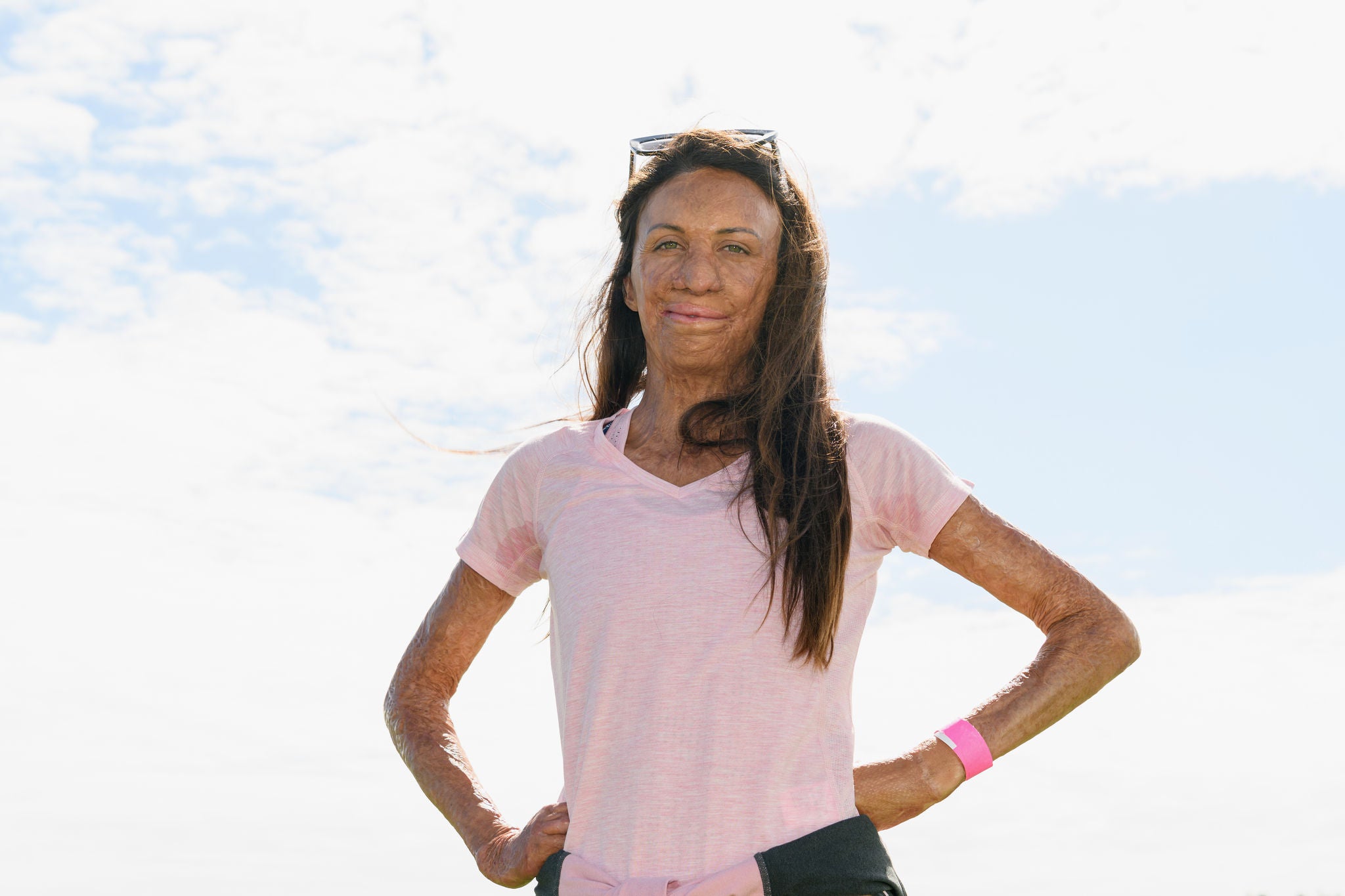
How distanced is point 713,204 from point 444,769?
163 centimetres

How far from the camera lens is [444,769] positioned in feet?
10.5

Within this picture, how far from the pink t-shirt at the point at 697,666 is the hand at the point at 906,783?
0.06 m

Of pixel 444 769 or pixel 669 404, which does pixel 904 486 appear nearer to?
pixel 669 404

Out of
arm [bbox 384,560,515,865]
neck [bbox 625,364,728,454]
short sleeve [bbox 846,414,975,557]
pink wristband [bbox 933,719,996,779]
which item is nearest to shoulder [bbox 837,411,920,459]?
short sleeve [bbox 846,414,975,557]

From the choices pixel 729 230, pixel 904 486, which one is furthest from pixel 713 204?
pixel 904 486

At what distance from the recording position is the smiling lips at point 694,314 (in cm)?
308

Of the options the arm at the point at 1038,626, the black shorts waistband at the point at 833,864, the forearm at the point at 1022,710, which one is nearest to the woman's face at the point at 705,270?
the arm at the point at 1038,626

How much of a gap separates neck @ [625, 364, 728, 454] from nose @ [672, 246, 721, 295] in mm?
231

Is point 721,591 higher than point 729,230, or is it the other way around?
point 729,230

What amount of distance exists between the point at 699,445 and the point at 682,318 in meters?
0.34

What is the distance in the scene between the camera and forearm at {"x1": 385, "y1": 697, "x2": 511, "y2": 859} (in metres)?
3.04

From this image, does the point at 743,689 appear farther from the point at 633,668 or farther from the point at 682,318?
the point at 682,318

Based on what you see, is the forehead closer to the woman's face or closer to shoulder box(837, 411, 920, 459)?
the woman's face

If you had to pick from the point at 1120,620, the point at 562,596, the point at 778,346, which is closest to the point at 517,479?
the point at 562,596
